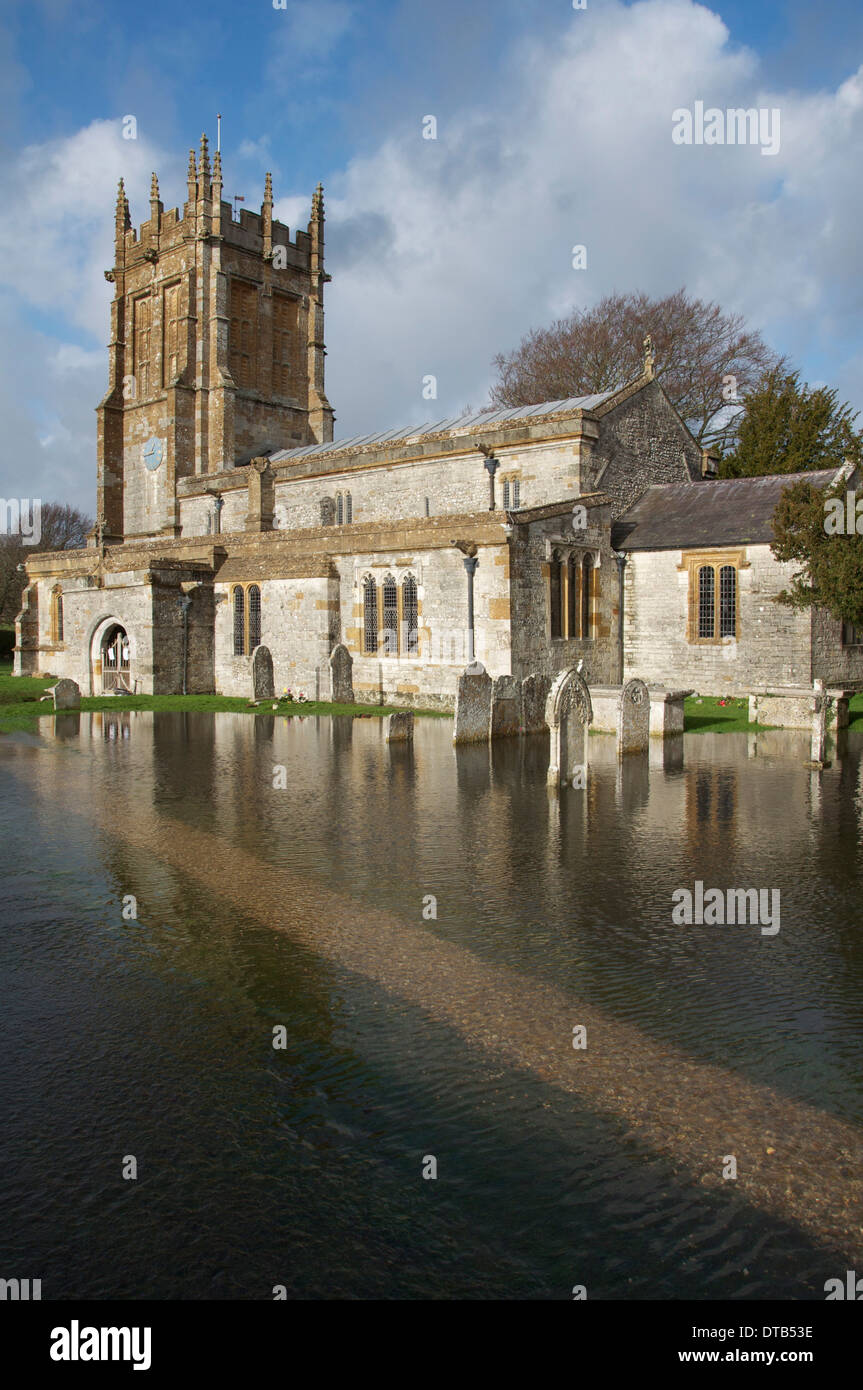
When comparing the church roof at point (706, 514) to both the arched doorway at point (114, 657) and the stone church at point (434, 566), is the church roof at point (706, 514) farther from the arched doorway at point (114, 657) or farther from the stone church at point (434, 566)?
the arched doorway at point (114, 657)

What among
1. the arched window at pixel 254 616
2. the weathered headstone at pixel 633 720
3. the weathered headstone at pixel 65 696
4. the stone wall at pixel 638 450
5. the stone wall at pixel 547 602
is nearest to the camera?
the weathered headstone at pixel 633 720

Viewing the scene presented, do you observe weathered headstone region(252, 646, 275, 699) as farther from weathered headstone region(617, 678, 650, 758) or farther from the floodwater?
the floodwater

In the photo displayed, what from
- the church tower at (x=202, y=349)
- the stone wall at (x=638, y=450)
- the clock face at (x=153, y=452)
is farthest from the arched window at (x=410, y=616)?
the clock face at (x=153, y=452)

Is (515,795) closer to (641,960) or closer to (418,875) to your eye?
(418,875)

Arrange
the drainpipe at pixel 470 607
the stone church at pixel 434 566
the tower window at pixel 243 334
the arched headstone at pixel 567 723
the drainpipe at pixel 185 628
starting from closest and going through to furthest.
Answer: the arched headstone at pixel 567 723, the drainpipe at pixel 470 607, the stone church at pixel 434 566, the drainpipe at pixel 185 628, the tower window at pixel 243 334

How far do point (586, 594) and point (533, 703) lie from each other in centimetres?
801

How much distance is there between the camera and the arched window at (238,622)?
32.3 metres

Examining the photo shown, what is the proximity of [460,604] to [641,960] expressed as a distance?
64.3 ft

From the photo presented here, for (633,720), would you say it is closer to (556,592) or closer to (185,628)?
(556,592)

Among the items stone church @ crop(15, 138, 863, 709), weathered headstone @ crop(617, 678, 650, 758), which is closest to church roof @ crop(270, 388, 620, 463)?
stone church @ crop(15, 138, 863, 709)

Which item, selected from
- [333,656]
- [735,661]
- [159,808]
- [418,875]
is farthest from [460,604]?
[418,875]

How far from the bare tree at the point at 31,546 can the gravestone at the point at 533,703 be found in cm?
4818

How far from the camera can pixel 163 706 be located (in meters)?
28.5

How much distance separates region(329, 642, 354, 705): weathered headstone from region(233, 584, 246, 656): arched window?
509 cm
